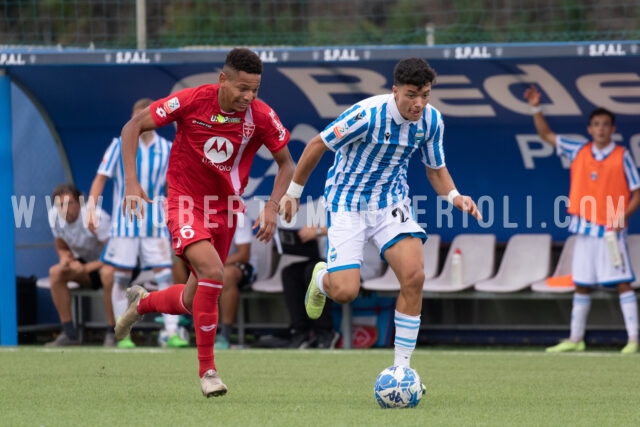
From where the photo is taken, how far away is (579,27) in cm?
1678

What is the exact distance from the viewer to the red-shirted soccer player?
6.64m

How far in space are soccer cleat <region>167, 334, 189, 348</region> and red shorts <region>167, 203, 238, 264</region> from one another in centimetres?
389

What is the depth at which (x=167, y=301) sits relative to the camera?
23.6ft

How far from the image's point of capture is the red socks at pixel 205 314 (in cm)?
655

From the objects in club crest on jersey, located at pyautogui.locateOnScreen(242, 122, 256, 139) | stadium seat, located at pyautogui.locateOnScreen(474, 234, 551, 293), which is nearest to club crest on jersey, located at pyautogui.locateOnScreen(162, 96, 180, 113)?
club crest on jersey, located at pyautogui.locateOnScreen(242, 122, 256, 139)

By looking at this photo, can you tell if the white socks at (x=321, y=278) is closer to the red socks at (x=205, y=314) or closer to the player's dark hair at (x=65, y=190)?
the red socks at (x=205, y=314)

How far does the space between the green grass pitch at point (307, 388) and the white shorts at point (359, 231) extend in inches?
30.6

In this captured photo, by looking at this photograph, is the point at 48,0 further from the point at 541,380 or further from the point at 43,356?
the point at 541,380

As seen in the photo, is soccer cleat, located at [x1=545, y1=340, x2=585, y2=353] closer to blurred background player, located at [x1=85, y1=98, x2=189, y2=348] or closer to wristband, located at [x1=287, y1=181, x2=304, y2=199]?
blurred background player, located at [x1=85, y1=98, x2=189, y2=348]

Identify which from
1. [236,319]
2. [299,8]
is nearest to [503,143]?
[236,319]

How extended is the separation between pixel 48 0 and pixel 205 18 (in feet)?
8.25

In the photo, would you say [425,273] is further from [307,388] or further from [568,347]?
[307,388]

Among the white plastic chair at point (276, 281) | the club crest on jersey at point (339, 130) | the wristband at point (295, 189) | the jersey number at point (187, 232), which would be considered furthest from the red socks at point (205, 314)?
the white plastic chair at point (276, 281)

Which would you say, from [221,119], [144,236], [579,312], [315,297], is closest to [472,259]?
[579,312]
